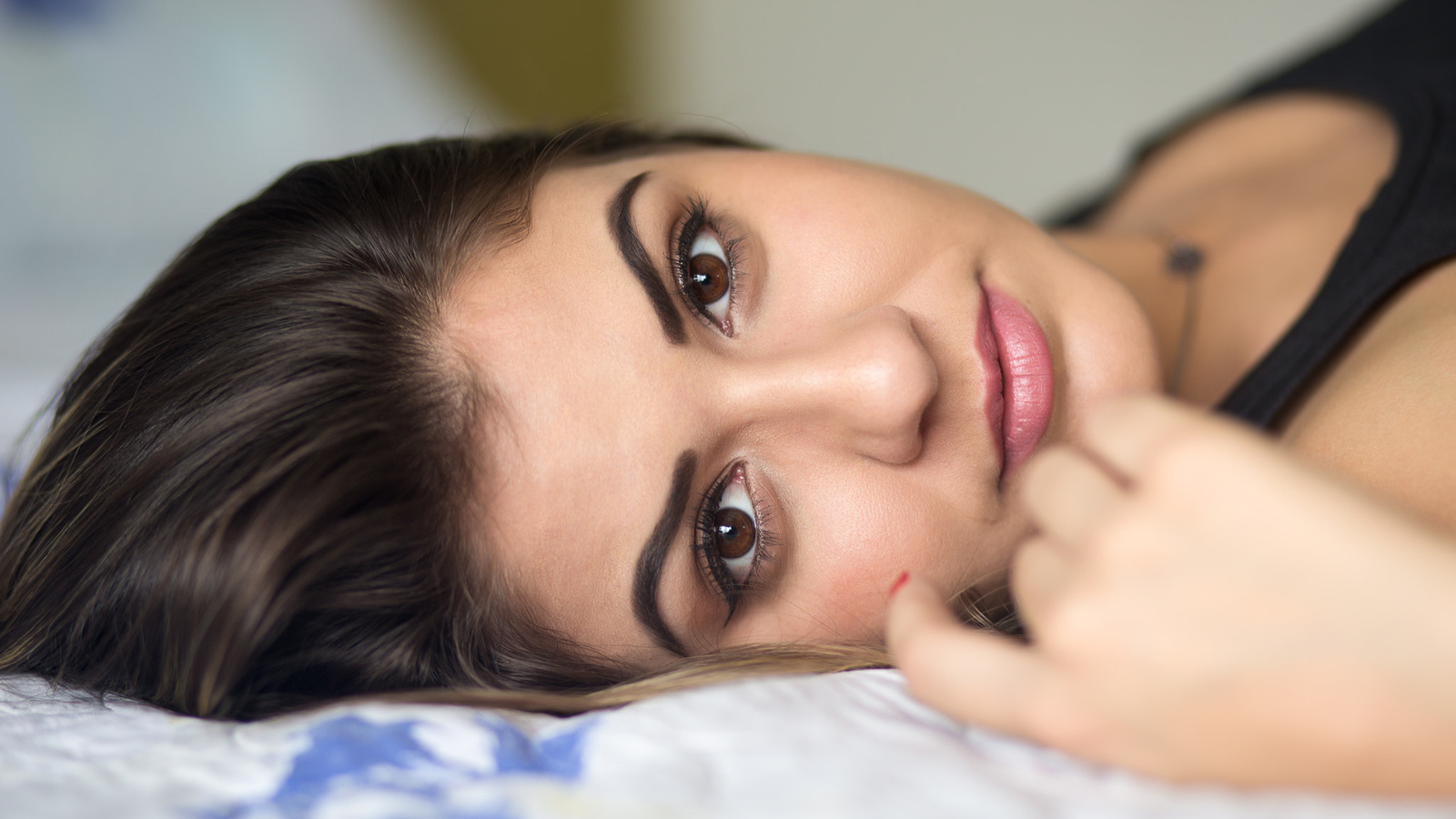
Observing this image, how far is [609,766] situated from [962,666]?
9.5 inches

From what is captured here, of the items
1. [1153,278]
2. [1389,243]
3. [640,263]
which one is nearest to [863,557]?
[640,263]

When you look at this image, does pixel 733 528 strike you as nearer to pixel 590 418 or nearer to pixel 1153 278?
pixel 590 418

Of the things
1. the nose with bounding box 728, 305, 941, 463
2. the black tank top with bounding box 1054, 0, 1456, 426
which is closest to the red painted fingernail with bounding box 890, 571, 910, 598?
the nose with bounding box 728, 305, 941, 463

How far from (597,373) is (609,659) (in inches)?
12.0

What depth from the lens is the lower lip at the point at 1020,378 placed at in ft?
3.17

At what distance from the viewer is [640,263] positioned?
939 millimetres

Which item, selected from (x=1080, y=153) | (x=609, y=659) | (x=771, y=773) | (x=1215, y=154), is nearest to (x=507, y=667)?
(x=609, y=659)

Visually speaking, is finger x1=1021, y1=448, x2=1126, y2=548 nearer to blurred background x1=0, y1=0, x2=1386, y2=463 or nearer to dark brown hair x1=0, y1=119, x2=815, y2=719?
dark brown hair x1=0, y1=119, x2=815, y2=719

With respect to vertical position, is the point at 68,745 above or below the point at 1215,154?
below

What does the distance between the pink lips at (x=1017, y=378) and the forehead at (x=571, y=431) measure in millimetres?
351

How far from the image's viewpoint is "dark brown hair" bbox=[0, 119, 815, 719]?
2.68ft

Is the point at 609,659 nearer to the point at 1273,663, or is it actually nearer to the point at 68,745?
the point at 68,745

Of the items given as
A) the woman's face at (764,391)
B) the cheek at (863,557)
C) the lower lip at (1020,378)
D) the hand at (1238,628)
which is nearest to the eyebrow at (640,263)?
the woman's face at (764,391)

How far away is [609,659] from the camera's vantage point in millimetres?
959
